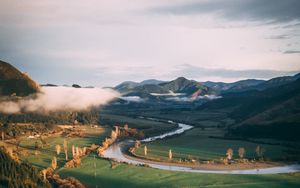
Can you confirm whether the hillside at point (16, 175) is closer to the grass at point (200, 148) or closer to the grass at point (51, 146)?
the grass at point (51, 146)

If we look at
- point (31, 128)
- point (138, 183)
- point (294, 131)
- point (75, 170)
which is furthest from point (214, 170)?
point (31, 128)

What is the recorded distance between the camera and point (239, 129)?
19412cm

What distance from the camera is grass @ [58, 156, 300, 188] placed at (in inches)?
3750

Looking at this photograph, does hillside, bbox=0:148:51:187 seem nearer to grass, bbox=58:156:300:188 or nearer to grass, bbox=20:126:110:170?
grass, bbox=58:156:300:188

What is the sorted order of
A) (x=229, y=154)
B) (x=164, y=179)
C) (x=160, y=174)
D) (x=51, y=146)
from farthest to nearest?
(x=51, y=146)
(x=229, y=154)
(x=160, y=174)
(x=164, y=179)

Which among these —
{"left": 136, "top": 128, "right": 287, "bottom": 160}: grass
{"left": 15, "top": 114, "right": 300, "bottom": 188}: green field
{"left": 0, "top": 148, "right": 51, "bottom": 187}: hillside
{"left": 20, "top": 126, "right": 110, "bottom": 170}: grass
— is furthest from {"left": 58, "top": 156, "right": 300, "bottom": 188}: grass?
{"left": 136, "top": 128, "right": 287, "bottom": 160}: grass

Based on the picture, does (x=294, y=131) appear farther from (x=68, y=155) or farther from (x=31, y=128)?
(x=31, y=128)

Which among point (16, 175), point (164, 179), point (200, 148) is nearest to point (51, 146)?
point (200, 148)

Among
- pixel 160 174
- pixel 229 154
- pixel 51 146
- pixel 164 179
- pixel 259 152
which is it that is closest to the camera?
pixel 164 179

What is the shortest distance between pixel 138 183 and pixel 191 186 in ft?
44.8

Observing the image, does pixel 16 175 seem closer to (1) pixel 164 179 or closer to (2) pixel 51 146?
(1) pixel 164 179

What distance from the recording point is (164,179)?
10088 cm

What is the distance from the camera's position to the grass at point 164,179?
313ft

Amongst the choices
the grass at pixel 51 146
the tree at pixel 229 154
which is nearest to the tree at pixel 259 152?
the tree at pixel 229 154
